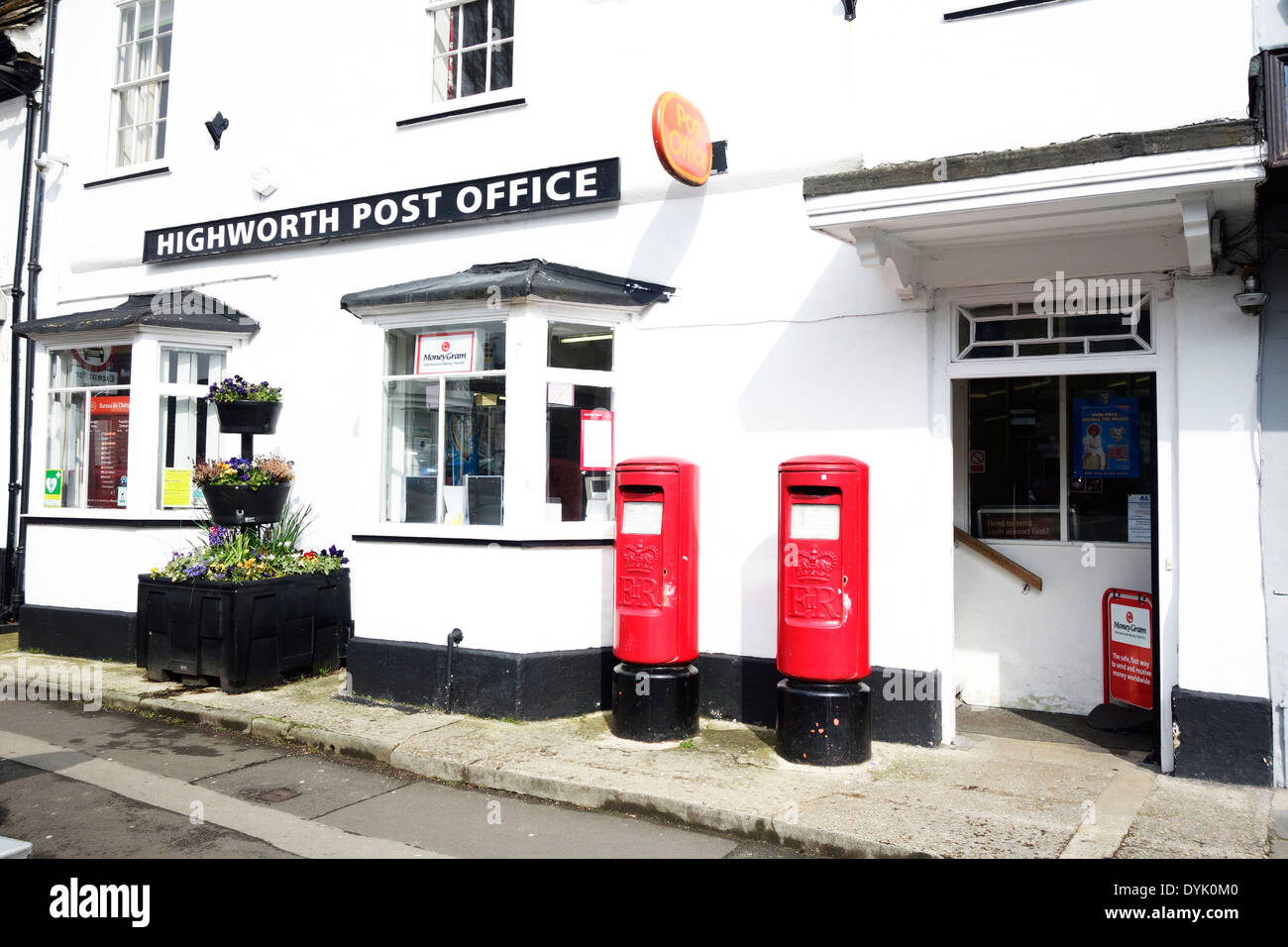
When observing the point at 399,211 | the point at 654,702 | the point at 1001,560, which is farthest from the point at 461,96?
the point at 1001,560

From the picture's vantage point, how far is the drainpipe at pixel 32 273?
34.4ft

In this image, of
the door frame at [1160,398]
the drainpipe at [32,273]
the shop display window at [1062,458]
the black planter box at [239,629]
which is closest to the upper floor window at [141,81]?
the drainpipe at [32,273]

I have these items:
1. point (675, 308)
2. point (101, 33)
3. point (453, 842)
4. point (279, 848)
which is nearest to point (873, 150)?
point (675, 308)

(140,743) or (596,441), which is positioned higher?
(596,441)

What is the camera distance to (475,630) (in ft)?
23.0

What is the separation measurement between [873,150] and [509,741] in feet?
15.3

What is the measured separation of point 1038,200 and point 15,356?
10.8 meters

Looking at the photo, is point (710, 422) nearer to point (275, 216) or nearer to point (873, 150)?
point (873, 150)

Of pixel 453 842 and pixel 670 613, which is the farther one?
pixel 670 613

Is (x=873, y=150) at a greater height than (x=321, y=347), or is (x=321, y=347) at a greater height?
(x=873, y=150)

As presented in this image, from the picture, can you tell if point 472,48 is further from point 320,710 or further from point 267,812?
point 267,812

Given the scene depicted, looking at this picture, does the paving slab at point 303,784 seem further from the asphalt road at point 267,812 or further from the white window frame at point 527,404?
the white window frame at point 527,404

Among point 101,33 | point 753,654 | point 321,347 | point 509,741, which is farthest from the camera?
point 101,33

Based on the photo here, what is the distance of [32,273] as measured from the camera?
1070 centimetres
